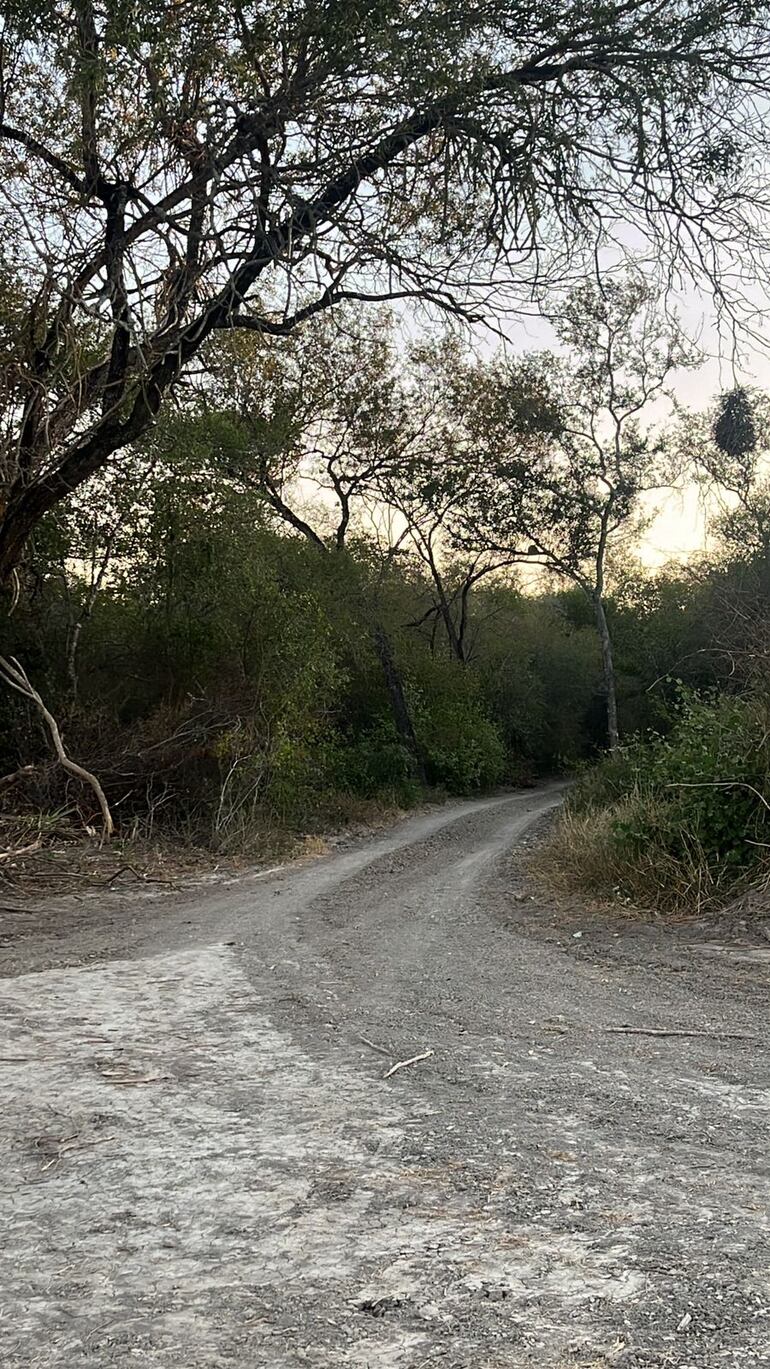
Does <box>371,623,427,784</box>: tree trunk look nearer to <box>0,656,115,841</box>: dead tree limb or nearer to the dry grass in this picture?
<box>0,656,115,841</box>: dead tree limb

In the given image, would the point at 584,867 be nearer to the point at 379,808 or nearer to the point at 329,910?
the point at 329,910

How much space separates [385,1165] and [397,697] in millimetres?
23515

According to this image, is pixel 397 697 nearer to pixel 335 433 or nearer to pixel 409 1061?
pixel 335 433

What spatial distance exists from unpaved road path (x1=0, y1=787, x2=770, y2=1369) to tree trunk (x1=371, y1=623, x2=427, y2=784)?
19.7 metres

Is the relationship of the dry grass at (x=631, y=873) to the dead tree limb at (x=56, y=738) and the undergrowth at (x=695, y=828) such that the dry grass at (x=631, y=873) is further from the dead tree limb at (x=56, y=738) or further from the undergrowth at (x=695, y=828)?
the dead tree limb at (x=56, y=738)

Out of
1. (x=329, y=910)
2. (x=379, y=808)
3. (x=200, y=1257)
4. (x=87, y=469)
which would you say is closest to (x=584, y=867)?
(x=329, y=910)

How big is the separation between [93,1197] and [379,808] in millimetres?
17764

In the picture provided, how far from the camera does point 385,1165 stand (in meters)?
2.87

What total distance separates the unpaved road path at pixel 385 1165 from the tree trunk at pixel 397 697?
19709 mm

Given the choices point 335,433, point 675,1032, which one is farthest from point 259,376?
point 675,1032

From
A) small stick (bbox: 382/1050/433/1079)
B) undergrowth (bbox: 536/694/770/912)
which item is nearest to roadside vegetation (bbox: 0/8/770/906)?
undergrowth (bbox: 536/694/770/912)

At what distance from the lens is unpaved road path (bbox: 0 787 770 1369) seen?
2.02 meters

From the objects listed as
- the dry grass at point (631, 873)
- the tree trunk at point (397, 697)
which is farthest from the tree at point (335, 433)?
the dry grass at point (631, 873)

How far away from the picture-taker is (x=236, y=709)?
13.8m
